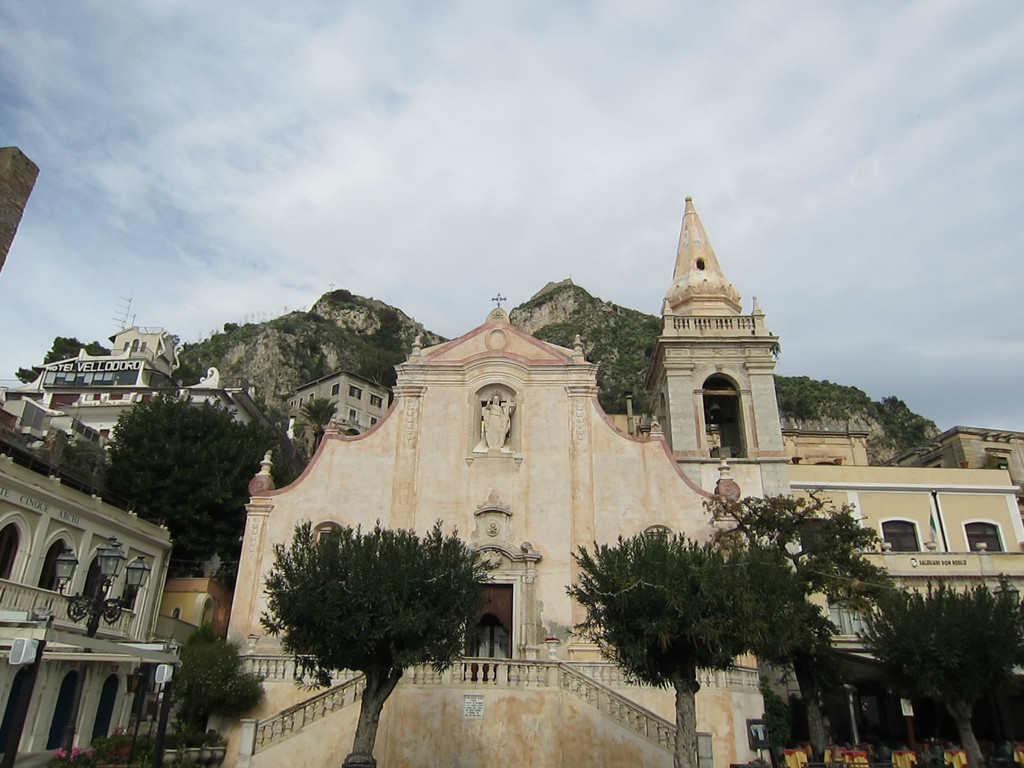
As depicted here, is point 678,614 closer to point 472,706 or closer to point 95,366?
point 472,706

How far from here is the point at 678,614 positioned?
15188mm

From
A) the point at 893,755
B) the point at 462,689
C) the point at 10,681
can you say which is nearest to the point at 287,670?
the point at 462,689

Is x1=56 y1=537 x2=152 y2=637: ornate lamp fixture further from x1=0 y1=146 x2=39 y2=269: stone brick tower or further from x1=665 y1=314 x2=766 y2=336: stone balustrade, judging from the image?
x1=665 y1=314 x2=766 y2=336: stone balustrade

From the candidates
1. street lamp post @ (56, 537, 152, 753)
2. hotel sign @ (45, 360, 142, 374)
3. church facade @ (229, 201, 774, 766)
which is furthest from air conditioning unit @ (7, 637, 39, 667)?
hotel sign @ (45, 360, 142, 374)

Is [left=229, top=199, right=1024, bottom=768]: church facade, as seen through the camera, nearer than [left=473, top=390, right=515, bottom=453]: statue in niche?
Yes

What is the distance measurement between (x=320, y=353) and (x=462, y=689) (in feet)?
265

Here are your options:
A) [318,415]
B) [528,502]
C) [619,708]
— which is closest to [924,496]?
[528,502]

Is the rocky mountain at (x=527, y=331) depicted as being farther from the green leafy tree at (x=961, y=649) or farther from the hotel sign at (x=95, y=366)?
the green leafy tree at (x=961, y=649)

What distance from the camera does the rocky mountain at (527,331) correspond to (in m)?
77.0

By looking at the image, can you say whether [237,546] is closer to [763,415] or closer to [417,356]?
[417,356]

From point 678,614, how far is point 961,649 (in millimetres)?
9422

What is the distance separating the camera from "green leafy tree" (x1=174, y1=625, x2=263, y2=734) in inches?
774

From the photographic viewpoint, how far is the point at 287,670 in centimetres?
2091

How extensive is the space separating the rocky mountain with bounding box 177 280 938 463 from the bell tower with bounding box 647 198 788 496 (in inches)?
1561
